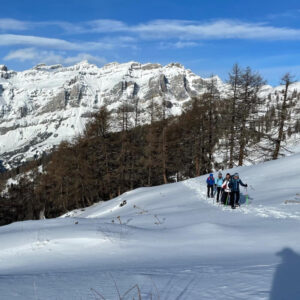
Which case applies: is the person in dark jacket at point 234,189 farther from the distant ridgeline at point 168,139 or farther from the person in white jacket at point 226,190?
the distant ridgeline at point 168,139

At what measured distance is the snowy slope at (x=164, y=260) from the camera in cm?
357

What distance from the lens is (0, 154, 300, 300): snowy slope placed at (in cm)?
357

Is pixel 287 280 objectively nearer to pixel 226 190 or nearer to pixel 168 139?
pixel 226 190

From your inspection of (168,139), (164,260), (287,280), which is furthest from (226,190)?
(168,139)

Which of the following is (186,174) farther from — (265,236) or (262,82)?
(265,236)

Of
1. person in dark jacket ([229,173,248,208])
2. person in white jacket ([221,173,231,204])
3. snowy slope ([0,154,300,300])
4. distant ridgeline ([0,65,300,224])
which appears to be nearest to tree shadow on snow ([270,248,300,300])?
snowy slope ([0,154,300,300])

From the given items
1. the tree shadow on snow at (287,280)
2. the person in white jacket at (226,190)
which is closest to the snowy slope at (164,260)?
the tree shadow on snow at (287,280)

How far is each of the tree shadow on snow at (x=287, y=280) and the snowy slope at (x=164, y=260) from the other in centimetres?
1

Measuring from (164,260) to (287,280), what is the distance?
2.47 meters

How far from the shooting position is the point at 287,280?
3.77m

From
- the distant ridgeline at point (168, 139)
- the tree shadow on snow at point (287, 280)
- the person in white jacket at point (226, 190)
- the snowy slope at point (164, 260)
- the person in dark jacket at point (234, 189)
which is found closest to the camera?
the tree shadow on snow at point (287, 280)

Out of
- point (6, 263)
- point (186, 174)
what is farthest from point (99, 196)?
point (6, 263)

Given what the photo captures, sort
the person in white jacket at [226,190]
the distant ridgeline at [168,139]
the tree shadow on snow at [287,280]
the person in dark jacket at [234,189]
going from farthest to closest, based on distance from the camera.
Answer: the distant ridgeline at [168,139] < the person in white jacket at [226,190] < the person in dark jacket at [234,189] < the tree shadow on snow at [287,280]

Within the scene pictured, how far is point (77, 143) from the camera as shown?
3228cm
